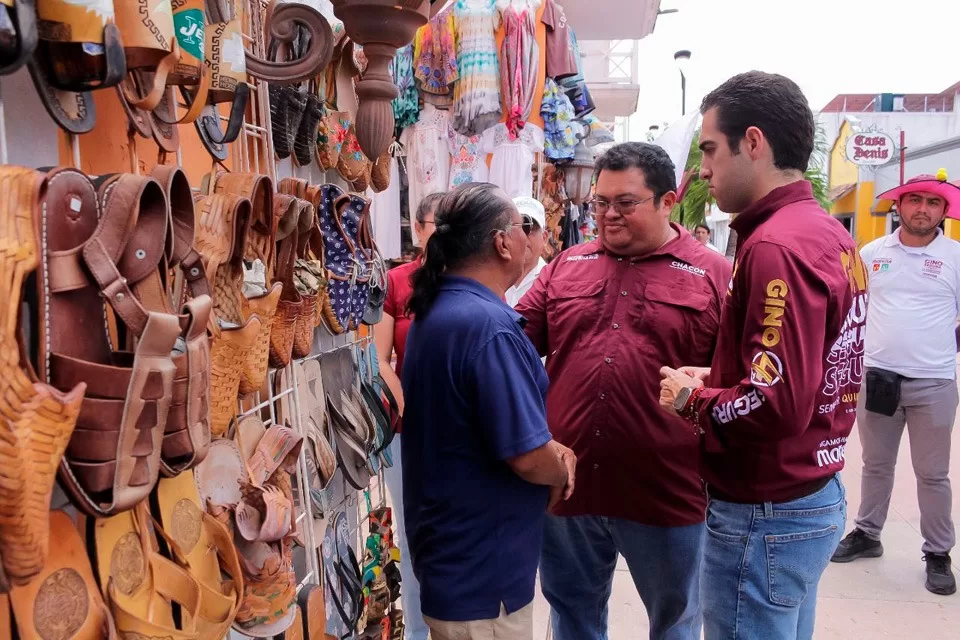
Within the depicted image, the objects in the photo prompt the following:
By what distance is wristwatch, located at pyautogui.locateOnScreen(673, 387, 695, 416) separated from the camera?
1.81 metres

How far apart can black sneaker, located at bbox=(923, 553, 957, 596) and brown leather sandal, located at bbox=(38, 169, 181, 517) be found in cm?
395

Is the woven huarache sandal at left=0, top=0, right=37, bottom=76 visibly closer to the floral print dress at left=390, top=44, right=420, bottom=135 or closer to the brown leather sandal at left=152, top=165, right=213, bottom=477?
the brown leather sandal at left=152, top=165, right=213, bottom=477

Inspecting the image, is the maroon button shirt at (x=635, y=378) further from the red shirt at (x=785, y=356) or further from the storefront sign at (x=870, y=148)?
the storefront sign at (x=870, y=148)

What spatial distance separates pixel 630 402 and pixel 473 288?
78 centimetres

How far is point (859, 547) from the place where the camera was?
402cm

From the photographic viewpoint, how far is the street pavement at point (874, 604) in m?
3.29

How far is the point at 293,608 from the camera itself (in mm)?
1607

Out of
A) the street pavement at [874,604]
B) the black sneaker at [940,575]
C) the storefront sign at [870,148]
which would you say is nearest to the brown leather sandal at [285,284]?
the street pavement at [874,604]

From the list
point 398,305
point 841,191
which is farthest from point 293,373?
point 841,191

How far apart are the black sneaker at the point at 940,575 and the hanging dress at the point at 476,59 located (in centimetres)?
320

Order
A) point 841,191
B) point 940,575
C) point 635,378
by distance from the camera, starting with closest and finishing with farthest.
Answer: point 635,378 < point 940,575 < point 841,191

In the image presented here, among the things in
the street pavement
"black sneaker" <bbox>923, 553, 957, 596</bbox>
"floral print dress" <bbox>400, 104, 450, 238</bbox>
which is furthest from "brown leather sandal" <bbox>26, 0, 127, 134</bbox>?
"black sneaker" <bbox>923, 553, 957, 596</bbox>

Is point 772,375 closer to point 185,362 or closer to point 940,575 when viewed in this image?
point 185,362

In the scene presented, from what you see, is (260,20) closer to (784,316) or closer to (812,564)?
(784,316)
